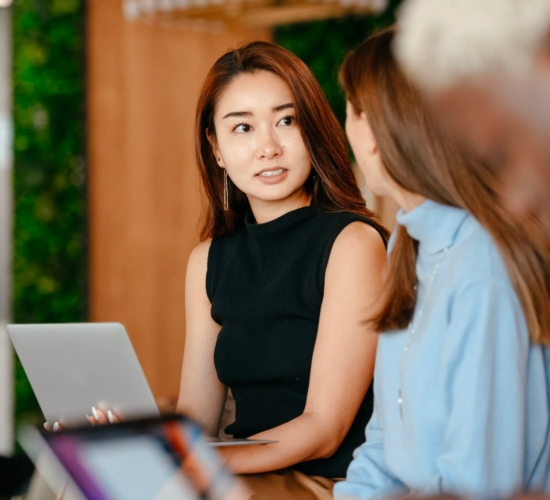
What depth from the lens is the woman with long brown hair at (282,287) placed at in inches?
63.1

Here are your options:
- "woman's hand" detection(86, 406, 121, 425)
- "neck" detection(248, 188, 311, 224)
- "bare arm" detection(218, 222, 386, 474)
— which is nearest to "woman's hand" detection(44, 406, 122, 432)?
"woman's hand" detection(86, 406, 121, 425)

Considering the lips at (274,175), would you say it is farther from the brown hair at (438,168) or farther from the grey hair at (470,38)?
the grey hair at (470,38)

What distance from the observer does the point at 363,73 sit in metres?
1.22

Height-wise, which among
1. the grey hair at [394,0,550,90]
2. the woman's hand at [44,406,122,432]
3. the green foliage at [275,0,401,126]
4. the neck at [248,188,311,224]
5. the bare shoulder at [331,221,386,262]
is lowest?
the woman's hand at [44,406,122,432]

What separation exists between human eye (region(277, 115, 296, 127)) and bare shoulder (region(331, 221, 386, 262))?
0.29 m

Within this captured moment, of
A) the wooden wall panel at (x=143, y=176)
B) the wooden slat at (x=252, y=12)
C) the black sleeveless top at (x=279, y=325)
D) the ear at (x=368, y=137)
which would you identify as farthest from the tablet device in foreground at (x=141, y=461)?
the wooden wall panel at (x=143, y=176)

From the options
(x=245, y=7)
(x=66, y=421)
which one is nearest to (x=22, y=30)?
(x=245, y=7)

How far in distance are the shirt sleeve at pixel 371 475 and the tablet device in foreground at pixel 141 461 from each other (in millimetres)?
547

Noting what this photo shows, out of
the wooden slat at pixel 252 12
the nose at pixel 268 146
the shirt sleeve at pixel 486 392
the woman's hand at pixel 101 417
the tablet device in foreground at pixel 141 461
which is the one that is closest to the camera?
the tablet device in foreground at pixel 141 461

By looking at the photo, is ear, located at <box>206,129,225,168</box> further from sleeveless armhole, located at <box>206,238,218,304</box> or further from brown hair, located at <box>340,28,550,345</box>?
brown hair, located at <box>340,28,550,345</box>

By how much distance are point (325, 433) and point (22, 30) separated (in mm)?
3414

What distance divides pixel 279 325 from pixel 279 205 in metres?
0.31

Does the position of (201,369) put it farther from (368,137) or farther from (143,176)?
(143,176)

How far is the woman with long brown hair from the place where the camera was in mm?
1602
